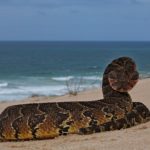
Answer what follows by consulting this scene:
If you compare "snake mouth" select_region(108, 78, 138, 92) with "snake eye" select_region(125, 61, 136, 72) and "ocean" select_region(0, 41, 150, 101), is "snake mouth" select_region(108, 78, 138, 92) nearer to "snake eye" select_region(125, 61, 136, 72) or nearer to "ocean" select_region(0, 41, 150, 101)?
"snake eye" select_region(125, 61, 136, 72)

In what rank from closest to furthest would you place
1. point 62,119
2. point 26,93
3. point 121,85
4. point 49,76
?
point 62,119 → point 121,85 → point 26,93 → point 49,76

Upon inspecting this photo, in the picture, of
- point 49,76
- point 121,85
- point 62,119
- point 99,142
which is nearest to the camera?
point 99,142

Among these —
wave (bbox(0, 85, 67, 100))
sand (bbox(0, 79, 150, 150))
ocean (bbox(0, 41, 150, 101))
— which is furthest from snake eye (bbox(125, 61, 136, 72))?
wave (bbox(0, 85, 67, 100))

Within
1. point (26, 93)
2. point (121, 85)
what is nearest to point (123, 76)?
point (121, 85)

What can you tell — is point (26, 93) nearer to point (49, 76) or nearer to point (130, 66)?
point (130, 66)

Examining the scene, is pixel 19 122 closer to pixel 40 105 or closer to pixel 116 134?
pixel 40 105

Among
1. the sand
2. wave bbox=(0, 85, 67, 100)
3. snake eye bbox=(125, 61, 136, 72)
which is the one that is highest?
wave bbox=(0, 85, 67, 100)

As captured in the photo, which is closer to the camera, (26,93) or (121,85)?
(121,85)

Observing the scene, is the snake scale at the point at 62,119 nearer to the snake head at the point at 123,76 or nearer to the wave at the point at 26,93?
the snake head at the point at 123,76

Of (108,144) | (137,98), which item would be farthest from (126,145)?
(137,98)
